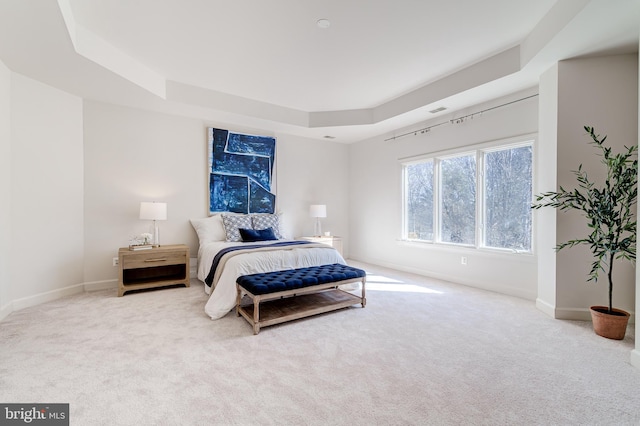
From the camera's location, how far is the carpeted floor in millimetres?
1647

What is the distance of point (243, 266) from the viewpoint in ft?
10.7

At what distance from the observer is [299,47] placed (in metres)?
3.16

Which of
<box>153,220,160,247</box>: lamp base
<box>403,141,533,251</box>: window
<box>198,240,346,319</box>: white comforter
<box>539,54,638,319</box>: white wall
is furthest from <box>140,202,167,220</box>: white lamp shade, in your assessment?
<box>539,54,638,319</box>: white wall

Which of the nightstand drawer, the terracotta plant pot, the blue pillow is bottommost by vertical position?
the terracotta plant pot

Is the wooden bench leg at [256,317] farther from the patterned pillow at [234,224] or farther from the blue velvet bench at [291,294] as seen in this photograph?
the patterned pillow at [234,224]

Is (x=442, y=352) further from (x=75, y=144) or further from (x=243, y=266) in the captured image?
(x=75, y=144)

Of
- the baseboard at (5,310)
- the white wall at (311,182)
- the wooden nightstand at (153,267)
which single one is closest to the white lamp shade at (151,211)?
the wooden nightstand at (153,267)

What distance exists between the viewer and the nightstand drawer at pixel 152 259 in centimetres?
391

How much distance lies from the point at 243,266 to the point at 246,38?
2.43m

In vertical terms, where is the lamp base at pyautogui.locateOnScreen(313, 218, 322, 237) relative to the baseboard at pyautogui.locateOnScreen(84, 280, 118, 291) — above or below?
above

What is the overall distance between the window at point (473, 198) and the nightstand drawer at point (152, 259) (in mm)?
3963

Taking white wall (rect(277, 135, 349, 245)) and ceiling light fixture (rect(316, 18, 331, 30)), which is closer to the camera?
ceiling light fixture (rect(316, 18, 331, 30))

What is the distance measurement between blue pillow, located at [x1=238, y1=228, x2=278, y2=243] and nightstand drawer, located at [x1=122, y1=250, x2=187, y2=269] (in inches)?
35.9

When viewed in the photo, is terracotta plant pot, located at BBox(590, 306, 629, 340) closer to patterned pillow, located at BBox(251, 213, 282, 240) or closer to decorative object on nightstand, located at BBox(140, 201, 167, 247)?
patterned pillow, located at BBox(251, 213, 282, 240)
